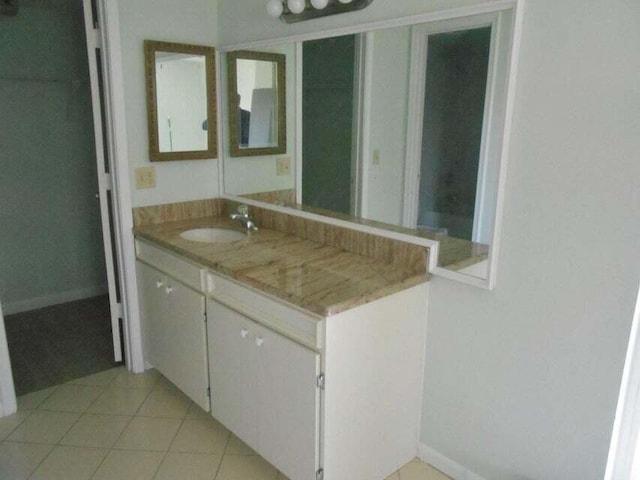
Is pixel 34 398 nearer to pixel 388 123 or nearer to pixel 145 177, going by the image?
pixel 145 177

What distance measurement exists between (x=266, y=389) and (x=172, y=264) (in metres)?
0.80

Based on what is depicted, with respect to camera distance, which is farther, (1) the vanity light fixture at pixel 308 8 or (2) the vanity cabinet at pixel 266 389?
A: (1) the vanity light fixture at pixel 308 8

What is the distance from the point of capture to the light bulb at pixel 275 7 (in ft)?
7.03

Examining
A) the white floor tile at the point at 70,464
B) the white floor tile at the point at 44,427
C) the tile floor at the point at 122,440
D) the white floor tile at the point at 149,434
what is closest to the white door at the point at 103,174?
the tile floor at the point at 122,440

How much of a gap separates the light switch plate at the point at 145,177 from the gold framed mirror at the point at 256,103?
17.6 inches

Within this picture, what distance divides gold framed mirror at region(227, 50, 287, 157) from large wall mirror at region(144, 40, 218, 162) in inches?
4.8

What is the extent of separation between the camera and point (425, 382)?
2.01 m

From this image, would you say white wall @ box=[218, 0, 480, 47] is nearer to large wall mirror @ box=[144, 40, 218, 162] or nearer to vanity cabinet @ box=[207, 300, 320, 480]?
large wall mirror @ box=[144, 40, 218, 162]

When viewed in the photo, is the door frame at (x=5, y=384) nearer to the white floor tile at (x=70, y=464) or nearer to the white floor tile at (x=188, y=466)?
the white floor tile at (x=70, y=464)

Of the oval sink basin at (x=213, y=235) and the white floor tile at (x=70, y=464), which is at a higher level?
the oval sink basin at (x=213, y=235)

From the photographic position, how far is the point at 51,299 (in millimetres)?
3711

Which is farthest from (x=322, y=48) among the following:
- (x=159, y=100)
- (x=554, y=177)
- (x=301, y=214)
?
(x=554, y=177)

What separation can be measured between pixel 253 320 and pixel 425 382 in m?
0.74

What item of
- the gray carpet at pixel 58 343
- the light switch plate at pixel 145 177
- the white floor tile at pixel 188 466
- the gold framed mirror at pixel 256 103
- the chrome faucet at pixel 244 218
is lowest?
the white floor tile at pixel 188 466
